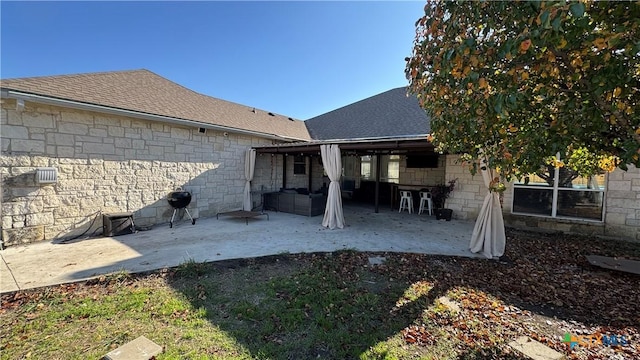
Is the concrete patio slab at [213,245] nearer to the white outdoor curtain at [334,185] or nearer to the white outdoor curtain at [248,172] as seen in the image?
the white outdoor curtain at [334,185]

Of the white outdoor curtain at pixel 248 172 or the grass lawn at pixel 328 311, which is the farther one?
the white outdoor curtain at pixel 248 172

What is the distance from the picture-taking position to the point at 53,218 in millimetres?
5473

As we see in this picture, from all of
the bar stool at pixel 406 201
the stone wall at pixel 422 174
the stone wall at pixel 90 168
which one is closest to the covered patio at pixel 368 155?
the stone wall at pixel 422 174

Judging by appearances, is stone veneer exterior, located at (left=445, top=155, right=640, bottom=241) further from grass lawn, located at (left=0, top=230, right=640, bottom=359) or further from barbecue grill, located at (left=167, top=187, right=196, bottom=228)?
barbecue grill, located at (left=167, top=187, right=196, bottom=228)

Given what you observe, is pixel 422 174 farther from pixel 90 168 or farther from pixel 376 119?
pixel 90 168

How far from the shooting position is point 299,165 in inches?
484

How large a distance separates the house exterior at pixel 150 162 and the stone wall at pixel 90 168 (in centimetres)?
2

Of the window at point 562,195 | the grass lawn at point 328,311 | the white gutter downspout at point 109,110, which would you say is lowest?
the grass lawn at point 328,311

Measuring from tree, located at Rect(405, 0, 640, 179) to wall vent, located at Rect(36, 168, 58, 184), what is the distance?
23.9 ft

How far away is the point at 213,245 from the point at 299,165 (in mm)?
7287

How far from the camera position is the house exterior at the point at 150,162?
5.16 m

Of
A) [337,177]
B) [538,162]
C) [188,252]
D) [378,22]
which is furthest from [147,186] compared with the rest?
[538,162]

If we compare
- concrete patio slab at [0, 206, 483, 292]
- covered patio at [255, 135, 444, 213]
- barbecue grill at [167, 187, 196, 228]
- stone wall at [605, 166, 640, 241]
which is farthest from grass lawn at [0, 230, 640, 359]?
barbecue grill at [167, 187, 196, 228]

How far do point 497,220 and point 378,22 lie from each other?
5104mm
